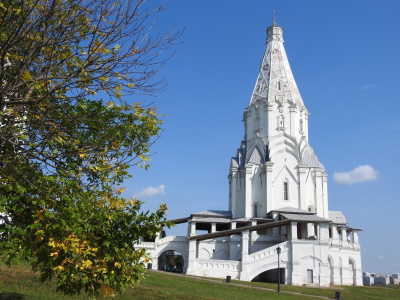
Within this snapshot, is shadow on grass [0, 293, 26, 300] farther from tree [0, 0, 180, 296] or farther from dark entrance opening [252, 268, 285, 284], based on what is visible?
dark entrance opening [252, 268, 285, 284]

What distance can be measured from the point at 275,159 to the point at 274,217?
299 inches

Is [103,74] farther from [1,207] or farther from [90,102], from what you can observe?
[1,207]

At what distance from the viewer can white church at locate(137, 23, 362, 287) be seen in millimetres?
34688

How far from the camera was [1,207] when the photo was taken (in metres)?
6.11

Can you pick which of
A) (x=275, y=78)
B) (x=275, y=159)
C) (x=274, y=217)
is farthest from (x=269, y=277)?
(x=275, y=78)

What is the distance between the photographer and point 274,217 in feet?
133

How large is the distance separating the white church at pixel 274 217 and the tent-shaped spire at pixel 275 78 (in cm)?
12

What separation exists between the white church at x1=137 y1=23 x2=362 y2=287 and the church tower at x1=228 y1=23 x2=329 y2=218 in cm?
11

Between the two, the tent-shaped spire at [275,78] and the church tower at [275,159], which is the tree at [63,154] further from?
the tent-shaped spire at [275,78]

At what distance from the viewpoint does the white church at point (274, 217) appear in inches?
1366

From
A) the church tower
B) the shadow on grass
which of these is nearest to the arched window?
the church tower

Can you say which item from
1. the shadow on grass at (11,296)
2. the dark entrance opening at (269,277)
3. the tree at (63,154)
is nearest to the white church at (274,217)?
the dark entrance opening at (269,277)

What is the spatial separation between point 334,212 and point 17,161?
46.2 metres

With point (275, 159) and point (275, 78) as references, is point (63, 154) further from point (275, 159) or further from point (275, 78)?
point (275, 78)
